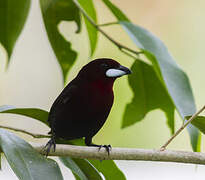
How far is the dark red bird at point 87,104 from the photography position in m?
1.64

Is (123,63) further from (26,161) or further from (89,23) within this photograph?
(26,161)

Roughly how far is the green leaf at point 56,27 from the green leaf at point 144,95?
24 centimetres

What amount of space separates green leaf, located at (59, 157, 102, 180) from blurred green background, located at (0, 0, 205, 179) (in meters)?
1.44

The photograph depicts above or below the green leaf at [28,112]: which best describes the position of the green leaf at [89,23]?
above

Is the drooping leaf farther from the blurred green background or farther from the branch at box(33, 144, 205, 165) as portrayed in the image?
the blurred green background

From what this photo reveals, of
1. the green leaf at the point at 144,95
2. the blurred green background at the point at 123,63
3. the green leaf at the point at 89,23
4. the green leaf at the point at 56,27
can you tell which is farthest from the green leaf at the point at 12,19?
the blurred green background at the point at 123,63

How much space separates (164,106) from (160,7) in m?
1.64

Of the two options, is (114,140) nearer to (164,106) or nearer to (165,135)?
(165,135)

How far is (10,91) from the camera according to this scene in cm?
341

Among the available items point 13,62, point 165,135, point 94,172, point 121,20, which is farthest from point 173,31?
point 94,172

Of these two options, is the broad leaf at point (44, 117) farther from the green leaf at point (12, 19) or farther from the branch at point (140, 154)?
the green leaf at point (12, 19)

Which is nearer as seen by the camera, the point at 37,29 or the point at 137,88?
the point at 137,88

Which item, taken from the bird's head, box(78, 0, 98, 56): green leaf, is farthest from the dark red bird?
box(78, 0, 98, 56): green leaf

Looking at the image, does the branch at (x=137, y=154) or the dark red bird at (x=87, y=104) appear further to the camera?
the dark red bird at (x=87, y=104)
